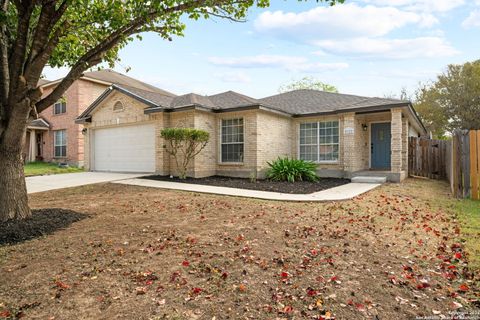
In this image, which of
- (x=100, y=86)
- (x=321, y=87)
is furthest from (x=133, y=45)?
(x=321, y=87)

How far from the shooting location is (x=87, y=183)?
38.7ft

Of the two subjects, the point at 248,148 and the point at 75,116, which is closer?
the point at 248,148

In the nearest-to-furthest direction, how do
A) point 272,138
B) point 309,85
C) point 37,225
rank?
1. point 37,225
2. point 272,138
3. point 309,85

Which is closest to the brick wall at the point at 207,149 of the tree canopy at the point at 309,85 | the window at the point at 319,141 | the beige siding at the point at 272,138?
the beige siding at the point at 272,138

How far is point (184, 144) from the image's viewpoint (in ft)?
44.5

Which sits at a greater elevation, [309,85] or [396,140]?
[309,85]

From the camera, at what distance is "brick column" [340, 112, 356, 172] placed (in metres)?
13.5

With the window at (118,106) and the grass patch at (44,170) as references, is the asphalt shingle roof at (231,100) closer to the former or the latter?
the window at (118,106)

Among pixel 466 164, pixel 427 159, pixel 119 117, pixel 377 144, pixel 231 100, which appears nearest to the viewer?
pixel 466 164

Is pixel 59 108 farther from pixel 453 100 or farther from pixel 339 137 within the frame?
pixel 453 100

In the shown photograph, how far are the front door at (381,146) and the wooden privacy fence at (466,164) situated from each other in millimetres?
6551

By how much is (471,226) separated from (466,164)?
3.60 meters

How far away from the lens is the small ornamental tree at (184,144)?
12.2 meters

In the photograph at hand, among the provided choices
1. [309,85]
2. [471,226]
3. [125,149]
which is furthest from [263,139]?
[309,85]
